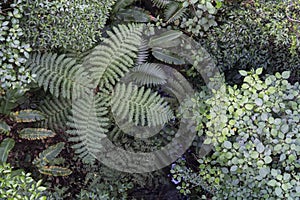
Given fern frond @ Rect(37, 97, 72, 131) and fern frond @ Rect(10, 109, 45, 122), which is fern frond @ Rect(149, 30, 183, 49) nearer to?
fern frond @ Rect(37, 97, 72, 131)

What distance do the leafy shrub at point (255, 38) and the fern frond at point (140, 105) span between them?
2.45 feet

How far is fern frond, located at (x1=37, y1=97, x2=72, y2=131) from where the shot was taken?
12.0 feet

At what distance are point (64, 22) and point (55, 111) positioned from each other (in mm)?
873

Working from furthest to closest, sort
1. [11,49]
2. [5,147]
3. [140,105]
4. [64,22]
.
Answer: [140,105], [64,22], [5,147], [11,49]

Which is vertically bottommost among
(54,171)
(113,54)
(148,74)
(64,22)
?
(54,171)

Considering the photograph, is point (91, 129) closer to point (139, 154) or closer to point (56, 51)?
point (139, 154)

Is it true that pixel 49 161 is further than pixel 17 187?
Yes

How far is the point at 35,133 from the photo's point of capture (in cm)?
338

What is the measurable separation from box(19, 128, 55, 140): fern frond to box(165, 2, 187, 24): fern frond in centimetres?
155

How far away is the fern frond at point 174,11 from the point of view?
371 cm

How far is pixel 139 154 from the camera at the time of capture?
379 cm

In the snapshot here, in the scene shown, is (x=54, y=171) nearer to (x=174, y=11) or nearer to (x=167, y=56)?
(x=167, y=56)

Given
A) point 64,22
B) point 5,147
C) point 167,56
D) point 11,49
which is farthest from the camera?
point 167,56

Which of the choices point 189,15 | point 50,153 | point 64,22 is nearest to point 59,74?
point 64,22
